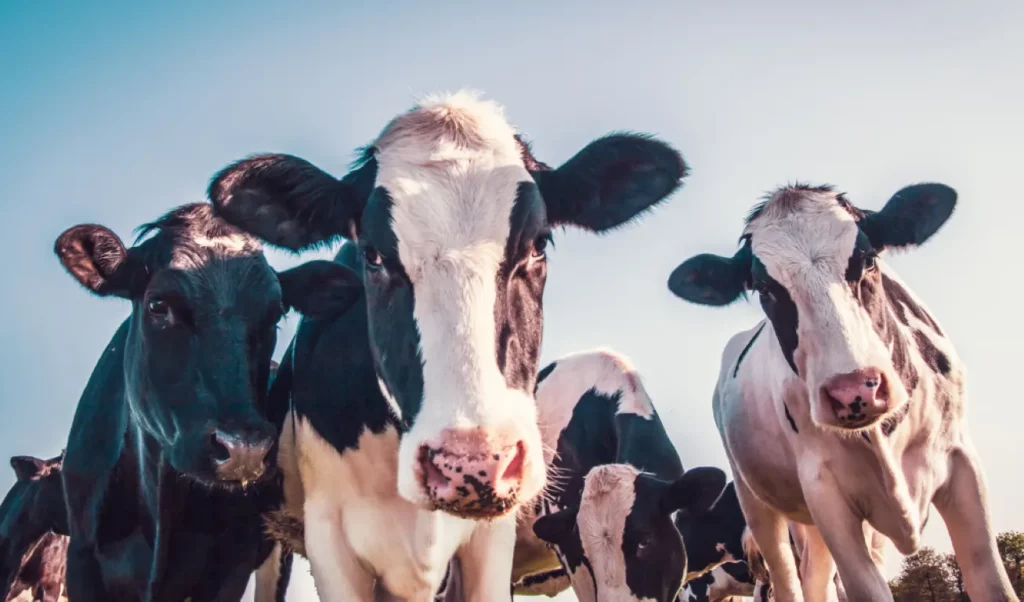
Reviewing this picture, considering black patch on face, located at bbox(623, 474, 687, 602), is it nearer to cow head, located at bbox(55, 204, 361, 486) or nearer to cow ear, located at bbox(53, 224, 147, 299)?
cow head, located at bbox(55, 204, 361, 486)

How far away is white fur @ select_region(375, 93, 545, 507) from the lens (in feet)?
11.1

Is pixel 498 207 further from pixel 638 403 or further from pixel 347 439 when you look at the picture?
pixel 638 403

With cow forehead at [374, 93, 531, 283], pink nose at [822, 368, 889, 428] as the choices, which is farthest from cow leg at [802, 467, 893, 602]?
cow forehead at [374, 93, 531, 283]

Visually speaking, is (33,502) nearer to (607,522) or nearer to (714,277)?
(607,522)

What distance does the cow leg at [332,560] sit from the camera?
4.84 m

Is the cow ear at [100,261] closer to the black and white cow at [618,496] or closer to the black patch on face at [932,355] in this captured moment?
the black and white cow at [618,496]

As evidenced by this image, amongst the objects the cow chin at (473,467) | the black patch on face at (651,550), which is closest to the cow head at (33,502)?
the black patch on face at (651,550)

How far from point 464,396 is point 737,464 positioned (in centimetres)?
508

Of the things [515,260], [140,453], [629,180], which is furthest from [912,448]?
[140,453]

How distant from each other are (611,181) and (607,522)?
9.20 ft

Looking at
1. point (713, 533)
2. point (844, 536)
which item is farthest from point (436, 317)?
point (713, 533)

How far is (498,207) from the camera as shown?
4102 mm

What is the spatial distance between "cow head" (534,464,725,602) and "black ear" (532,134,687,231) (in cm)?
256

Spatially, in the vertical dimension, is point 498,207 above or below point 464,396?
above
